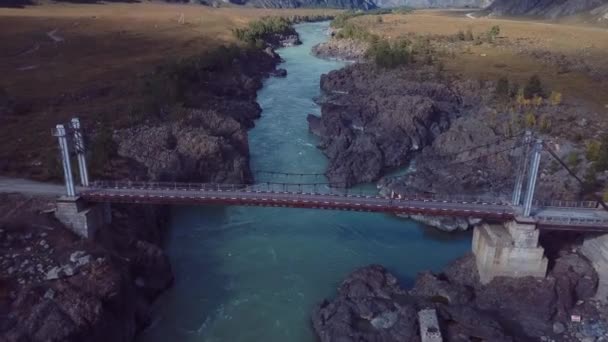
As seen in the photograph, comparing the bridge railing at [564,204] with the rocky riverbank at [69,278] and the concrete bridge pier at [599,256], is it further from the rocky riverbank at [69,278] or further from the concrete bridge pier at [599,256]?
the rocky riverbank at [69,278]

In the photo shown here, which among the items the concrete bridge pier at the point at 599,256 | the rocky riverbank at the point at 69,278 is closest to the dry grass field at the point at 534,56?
the concrete bridge pier at the point at 599,256

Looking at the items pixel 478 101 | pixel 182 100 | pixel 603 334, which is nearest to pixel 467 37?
pixel 478 101

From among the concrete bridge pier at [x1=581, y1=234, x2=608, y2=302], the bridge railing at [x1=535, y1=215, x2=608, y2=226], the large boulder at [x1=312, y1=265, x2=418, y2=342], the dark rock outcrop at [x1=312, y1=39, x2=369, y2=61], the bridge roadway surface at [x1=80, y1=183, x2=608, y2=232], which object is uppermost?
the dark rock outcrop at [x1=312, y1=39, x2=369, y2=61]

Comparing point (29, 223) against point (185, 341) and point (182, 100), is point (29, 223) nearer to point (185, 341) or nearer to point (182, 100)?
point (185, 341)

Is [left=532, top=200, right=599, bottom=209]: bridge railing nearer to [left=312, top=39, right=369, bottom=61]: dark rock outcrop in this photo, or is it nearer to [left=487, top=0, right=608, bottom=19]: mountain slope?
[left=312, top=39, right=369, bottom=61]: dark rock outcrop

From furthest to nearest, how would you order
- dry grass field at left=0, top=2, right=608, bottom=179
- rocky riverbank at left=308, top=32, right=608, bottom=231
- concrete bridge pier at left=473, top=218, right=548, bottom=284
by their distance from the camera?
dry grass field at left=0, top=2, right=608, bottom=179 → rocky riverbank at left=308, top=32, right=608, bottom=231 → concrete bridge pier at left=473, top=218, right=548, bottom=284

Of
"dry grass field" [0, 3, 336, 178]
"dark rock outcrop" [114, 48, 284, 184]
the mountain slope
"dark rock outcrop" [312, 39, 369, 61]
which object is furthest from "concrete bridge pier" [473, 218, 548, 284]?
the mountain slope
